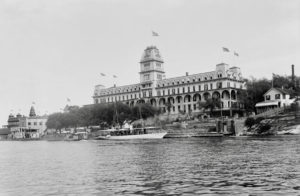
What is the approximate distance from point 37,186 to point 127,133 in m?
94.5

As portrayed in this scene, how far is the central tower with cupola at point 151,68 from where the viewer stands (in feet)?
576

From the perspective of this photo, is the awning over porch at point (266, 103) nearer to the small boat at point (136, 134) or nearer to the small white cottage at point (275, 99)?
the small white cottage at point (275, 99)

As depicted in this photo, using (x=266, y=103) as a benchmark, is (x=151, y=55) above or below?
above

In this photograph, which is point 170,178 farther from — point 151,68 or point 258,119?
point 151,68

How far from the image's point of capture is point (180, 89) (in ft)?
539

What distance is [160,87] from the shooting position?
171 metres

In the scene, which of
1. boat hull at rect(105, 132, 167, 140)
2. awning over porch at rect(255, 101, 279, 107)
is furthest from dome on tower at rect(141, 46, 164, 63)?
awning over porch at rect(255, 101, 279, 107)

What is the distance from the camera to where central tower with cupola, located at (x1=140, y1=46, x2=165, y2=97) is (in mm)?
175500

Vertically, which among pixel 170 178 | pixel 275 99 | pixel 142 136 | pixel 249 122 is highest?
pixel 275 99

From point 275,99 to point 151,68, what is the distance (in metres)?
66.2

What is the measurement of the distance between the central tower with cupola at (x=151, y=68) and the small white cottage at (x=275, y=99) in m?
59.1

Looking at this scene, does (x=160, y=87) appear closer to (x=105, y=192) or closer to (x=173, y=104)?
(x=173, y=104)

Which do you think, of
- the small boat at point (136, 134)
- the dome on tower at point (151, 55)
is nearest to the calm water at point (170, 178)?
the small boat at point (136, 134)

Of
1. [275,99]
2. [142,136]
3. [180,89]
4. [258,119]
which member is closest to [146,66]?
[180,89]
